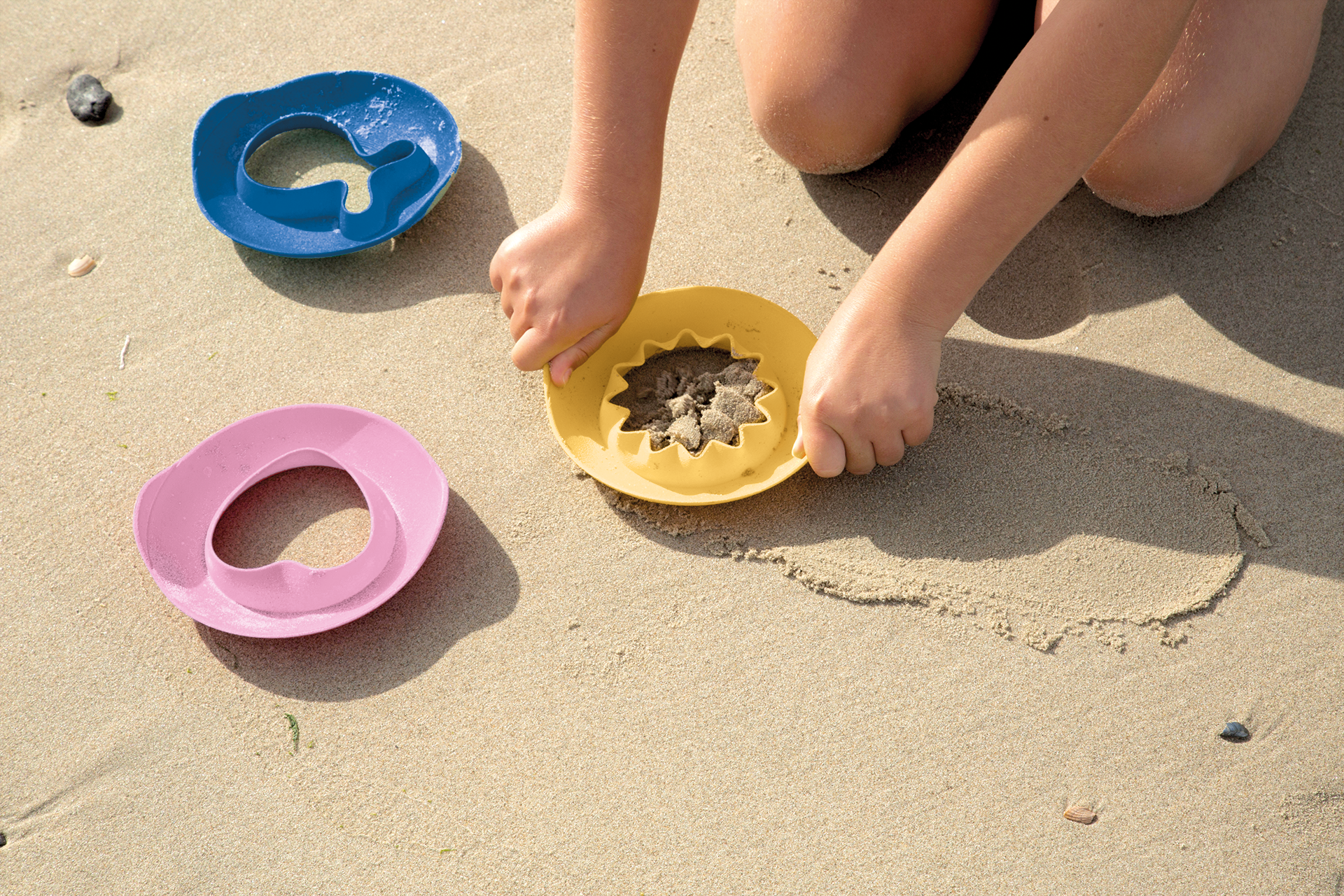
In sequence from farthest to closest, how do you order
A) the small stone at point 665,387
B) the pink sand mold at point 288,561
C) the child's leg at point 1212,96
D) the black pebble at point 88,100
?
the black pebble at point 88,100, the child's leg at point 1212,96, the small stone at point 665,387, the pink sand mold at point 288,561

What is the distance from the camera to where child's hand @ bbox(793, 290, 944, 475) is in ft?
4.97

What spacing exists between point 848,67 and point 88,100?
1595mm

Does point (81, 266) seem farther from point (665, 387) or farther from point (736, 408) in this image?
point (736, 408)

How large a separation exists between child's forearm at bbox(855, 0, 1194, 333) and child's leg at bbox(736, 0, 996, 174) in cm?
46

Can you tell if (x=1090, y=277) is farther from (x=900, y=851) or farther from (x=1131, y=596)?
(x=900, y=851)

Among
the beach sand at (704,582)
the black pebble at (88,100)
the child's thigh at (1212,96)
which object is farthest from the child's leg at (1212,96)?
the black pebble at (88,100)

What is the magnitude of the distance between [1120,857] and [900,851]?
282mm

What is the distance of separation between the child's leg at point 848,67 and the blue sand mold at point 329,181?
653 mm

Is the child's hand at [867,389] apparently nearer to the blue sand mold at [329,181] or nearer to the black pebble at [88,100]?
the blue sand mold at [329,181]

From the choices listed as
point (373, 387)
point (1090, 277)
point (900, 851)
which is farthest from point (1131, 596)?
point (373, 387)

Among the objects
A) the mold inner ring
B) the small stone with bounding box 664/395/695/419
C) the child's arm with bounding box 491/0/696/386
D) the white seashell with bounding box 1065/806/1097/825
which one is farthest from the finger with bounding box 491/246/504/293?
the white seashell with bounding box 1065/806/1097/825

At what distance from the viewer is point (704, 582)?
1538 mm

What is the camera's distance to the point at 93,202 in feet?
6.60

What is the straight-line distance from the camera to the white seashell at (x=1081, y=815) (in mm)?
1318
